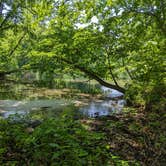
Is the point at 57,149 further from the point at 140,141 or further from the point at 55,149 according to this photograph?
the point at 140,141

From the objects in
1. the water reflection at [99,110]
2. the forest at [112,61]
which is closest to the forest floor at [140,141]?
the forest at [112,61]

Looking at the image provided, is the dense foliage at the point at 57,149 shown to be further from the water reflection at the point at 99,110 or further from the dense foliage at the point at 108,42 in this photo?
the water reflection at the point at 99,110

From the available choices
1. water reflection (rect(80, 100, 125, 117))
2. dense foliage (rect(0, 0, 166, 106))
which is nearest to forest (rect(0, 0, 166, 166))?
dense foliage (rect(0, 0, 166, 106))

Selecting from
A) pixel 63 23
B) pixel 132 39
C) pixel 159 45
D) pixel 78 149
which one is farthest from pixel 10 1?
pixel 78 149

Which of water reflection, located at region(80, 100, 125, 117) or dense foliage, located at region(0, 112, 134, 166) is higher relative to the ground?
dense foliage, located at region(0, 112, 134, 166)

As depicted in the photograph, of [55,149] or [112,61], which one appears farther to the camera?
[112,61]

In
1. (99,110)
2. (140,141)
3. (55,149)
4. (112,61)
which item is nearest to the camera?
(55,149)

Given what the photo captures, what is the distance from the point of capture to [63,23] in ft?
27.4

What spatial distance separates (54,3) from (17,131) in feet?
13.5

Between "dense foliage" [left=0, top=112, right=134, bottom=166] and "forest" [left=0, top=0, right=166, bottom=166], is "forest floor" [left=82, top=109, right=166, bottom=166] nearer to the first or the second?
"forest" [left=0, top=0, right=166, bottom=166]

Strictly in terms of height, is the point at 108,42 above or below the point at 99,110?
above

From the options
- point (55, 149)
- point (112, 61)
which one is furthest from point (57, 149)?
point (112, 61)

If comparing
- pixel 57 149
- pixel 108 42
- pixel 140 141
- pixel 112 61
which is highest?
pixel 108 42

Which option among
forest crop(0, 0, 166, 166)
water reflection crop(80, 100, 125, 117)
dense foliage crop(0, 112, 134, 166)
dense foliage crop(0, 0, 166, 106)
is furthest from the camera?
water reflection crop(80, 100, 125, 117)
